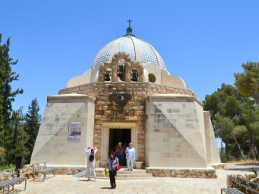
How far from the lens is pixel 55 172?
9.96 metres

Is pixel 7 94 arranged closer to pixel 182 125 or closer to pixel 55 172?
pixel 55 172

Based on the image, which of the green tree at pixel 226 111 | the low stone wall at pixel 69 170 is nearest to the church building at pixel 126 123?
the low stone wall at pixel 69 170

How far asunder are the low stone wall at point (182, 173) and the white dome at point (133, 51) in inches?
348

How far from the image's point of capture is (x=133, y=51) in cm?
1719

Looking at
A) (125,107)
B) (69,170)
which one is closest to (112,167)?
(69,170)

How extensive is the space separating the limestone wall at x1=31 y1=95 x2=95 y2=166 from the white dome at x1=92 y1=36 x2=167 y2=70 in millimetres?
6601

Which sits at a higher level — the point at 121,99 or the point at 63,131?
the point at 121,99

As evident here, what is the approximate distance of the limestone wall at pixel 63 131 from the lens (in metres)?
10.4

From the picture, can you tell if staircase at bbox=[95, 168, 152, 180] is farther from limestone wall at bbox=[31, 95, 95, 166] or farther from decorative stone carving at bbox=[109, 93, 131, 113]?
decorative stone carving at bbox=[109, 93, 131, 113]

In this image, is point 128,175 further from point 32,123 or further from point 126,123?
point 32,123

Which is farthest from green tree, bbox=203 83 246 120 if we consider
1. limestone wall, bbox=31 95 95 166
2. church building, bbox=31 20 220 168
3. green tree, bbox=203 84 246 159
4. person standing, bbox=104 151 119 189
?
person standing, bbox=104 151 119 189

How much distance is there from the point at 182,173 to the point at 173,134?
1.67m

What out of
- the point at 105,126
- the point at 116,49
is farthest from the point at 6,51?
the point at 105,126

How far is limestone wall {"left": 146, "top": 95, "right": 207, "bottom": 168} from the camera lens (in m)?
10.2
